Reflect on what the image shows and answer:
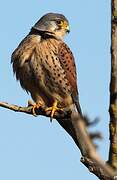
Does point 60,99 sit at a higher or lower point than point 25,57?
lower

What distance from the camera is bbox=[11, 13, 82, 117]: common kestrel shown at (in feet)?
25.7

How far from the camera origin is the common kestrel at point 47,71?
7.84 meters

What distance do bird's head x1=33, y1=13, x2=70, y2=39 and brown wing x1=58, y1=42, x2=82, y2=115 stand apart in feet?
1.92

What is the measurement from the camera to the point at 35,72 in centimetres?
781

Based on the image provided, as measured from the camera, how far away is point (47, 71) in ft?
25.6

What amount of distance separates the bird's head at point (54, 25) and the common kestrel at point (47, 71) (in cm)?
50

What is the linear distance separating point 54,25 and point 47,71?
1.77 metres

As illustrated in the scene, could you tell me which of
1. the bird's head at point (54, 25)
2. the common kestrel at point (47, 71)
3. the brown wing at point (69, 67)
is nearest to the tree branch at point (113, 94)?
the common kestrel at point (47, 71)

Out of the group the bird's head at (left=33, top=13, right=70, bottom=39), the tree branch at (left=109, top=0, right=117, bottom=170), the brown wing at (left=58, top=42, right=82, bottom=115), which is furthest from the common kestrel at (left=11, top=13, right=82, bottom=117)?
the tree branch at (left=109, top=0, right=117, bottom=170)

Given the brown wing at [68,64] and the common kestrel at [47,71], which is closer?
the common kestrel at [47,71]

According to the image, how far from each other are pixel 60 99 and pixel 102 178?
5.06m

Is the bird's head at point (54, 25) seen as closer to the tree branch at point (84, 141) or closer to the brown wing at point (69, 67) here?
the brown wing at point (69, 67)

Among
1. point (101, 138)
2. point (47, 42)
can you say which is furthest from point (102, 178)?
point (47, 42)

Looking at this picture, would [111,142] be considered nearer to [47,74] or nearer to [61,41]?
[47,74]
